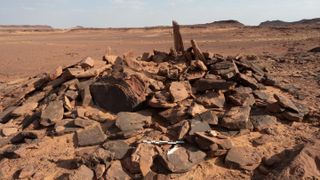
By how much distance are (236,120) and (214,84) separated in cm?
100

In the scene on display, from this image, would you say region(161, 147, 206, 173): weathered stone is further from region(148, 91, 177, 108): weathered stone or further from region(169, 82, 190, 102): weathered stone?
region(169, 82, 190, 102): weathered stone

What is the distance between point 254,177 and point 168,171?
46.4 inches

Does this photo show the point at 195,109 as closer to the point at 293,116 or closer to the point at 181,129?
the point at 181,129

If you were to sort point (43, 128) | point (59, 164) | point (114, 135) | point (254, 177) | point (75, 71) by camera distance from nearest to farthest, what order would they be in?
point (254, 177), point (59, 164), point (114, 135), point (43, 128), point (75, 71)

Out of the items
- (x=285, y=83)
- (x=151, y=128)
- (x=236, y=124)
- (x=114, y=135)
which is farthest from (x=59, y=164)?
(x=285, y=83)

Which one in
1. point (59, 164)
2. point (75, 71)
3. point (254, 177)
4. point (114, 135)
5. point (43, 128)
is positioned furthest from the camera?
point (75, 71)

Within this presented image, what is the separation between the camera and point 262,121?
20.5ft

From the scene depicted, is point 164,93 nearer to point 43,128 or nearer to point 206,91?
point 206,91

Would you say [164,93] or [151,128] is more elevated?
[164,93]

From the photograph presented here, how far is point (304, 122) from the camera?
641cm

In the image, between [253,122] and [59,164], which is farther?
[253,122]

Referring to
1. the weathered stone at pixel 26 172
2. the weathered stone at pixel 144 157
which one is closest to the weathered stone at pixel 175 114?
the weathered stone at pixel 144 157

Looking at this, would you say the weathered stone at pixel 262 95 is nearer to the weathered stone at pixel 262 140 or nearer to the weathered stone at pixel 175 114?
the weathered stone at pixel 262 140

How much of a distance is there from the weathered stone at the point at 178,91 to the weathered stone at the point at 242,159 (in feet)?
4.85
